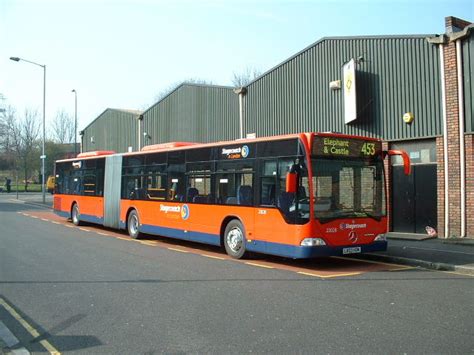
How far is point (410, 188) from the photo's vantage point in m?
15.8

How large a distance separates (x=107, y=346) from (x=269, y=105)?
1684 cm

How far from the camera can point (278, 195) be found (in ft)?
33.8

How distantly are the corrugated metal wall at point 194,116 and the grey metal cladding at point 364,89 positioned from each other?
9.11 ft

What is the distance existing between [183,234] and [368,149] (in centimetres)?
565

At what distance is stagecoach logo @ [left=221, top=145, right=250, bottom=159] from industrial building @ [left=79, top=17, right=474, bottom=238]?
6.41 meters

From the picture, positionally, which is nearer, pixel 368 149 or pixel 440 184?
pixel 368 149

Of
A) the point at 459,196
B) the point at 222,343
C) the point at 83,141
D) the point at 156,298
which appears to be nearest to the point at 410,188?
the point at 459,196

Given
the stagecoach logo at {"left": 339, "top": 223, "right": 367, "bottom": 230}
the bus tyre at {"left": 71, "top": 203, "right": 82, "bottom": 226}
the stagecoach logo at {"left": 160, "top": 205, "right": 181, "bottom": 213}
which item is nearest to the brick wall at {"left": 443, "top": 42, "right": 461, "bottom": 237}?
the stagecoach logo at {"left": 339, "top": 223, "right": 367, "bottom": 230}

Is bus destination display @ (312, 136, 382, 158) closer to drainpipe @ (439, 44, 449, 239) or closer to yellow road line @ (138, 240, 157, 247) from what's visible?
drainpipe @ (439, 44, 449, 239)

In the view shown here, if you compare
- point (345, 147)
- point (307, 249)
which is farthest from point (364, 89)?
point (307, 249)

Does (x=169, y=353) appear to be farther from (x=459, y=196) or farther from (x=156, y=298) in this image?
(x=459, y=196)

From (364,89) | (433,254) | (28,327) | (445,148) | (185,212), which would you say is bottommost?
(28,327)

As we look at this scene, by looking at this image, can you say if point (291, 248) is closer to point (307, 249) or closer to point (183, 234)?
point (307, 249)

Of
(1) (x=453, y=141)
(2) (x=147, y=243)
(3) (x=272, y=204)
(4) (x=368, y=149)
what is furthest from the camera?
(2) (x=147, y=243)
